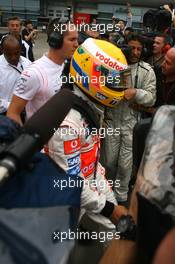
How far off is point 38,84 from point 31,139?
178 centimetres

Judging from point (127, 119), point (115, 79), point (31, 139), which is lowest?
point (127, 119)

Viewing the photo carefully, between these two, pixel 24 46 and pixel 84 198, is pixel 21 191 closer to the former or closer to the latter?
pixel 84 198

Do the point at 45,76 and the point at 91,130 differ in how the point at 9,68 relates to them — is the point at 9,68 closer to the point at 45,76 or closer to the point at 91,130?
the point at 45,76

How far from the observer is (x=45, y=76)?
8.46 ft

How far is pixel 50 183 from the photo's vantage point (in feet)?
3.34

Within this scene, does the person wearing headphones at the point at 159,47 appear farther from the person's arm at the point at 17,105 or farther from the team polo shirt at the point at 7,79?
the person's arm at the point at 17,105

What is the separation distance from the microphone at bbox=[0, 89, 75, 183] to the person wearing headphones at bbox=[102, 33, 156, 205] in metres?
1.96

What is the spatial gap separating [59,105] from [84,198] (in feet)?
2.05

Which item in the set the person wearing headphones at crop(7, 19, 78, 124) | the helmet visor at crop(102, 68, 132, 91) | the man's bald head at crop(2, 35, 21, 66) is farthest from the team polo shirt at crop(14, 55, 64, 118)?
the man's bald head at crop(2, 35, 21, 66)

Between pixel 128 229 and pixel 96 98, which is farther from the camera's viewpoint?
→ pixel 96 98

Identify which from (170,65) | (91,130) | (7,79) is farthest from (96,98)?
(7,79)

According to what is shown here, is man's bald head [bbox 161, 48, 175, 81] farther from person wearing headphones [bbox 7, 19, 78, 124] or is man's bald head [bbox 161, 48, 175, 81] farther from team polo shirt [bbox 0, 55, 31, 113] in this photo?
team polo shirt [bbox 0, 55, 31, 113]

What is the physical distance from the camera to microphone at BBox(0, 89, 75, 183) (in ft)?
2.41

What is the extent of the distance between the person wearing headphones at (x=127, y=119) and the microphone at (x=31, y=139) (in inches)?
77.0
